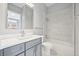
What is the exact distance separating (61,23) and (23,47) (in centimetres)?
69

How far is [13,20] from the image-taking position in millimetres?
1117

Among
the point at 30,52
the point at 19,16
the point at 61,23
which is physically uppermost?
the point at 19,16

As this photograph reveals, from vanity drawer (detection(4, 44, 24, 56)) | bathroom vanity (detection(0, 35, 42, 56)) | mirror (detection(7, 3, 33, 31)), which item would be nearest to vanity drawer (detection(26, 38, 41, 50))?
bathroom vanity (detection(0, 35, 42, 56))

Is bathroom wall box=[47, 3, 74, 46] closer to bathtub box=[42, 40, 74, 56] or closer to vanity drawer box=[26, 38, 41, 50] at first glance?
bathtub box=[42, 40, 74, 56]

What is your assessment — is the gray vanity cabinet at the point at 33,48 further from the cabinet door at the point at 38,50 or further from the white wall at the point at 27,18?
the white wall at the point at 27,18

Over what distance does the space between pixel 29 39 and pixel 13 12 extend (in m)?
0.47

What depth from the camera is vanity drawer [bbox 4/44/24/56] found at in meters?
0.84

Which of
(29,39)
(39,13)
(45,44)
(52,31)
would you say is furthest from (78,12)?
(29,39)

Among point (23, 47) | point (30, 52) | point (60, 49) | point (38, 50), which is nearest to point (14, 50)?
point (23, 47)

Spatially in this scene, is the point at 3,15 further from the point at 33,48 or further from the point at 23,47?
the point at 33,48

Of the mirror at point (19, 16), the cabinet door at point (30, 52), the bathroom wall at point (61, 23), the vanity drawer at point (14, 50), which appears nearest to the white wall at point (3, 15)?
the mirror at point (19, 16)

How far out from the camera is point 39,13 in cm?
120

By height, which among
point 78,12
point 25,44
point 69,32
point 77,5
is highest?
point 77,5

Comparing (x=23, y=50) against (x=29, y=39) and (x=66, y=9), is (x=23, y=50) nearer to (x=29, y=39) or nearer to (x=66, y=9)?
(x=29, y=39)
